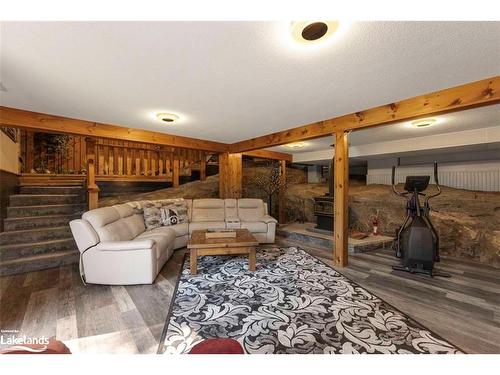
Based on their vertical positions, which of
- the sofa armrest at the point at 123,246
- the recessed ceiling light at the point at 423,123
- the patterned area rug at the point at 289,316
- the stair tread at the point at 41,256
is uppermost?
the recessed ceiling light at the point at 423,123

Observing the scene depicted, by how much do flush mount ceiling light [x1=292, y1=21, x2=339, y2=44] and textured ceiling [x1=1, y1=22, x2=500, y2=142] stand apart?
7 centimetres

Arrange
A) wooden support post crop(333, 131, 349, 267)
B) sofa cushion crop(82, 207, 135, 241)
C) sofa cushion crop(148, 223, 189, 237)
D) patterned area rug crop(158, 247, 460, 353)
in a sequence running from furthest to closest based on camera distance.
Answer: sofa cushion crop(148, 223, 189, 237) < wooden support post crop(333, 131, 349, 267) < sofa cushion crop(82, 207, 135, 241) < patterned area rug crop(158, 247, 460, 353)

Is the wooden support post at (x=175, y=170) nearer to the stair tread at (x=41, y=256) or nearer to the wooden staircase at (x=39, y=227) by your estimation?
the wooden staircase at (x=39, y=227)

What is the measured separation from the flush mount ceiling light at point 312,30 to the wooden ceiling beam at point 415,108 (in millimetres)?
1695

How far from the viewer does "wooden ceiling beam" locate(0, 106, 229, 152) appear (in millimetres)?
2734

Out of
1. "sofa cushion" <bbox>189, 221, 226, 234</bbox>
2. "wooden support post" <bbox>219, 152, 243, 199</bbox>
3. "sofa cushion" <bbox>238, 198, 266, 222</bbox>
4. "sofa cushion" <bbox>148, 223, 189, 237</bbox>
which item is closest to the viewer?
"sofa cushion" <bbox>148, 223, 189, 237</bbox>

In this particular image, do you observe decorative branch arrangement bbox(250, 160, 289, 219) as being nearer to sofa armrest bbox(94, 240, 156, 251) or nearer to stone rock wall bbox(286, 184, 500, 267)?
stone rock wall bbox(286, 184, 500, 267)

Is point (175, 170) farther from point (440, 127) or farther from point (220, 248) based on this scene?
point (440, 127)

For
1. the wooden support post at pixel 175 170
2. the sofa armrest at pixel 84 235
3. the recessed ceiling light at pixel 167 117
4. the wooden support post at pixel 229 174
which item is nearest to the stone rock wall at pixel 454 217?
the wooden support post at pixel 229 174

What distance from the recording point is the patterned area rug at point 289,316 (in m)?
1.56

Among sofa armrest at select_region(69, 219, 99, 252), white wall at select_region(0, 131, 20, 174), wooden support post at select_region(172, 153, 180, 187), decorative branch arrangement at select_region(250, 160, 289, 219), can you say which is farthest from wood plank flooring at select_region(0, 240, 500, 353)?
decorative branch arrangement at select_region(250, 160, 289, 219)

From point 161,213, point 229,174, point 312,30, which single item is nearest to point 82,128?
point 161,213

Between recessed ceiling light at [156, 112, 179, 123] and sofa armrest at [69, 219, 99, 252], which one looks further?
recessed ceiling light at [156, 112, 179, 123]
